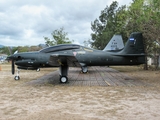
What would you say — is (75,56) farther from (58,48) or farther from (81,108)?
(81,108)

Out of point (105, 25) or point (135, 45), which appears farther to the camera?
point (105, 25)

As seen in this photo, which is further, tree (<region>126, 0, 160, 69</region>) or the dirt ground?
tree (<region>126, 0, 160, 69</region>)

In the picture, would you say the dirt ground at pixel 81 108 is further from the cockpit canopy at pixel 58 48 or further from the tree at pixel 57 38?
the tree at pixel 57 38

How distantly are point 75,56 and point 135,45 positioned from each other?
490cm

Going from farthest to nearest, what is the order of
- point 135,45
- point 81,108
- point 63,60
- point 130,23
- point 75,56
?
1. point 130,23
2. point 135,45
3. point 75,56
4. point 63,60
5. point 81,108

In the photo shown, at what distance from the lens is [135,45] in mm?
15992

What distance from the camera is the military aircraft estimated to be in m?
11.8

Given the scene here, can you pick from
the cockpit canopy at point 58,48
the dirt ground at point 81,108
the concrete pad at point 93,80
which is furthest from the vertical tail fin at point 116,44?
the dirt ground at point 81,108

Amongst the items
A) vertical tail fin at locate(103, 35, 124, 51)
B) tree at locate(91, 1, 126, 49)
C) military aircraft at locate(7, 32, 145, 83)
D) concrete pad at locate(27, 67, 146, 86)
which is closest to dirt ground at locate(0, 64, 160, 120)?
military aircraft at locate(7, 32, 145, 83)

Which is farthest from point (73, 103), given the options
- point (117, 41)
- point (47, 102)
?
point (117, 41)

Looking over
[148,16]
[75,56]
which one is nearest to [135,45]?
[148,16]

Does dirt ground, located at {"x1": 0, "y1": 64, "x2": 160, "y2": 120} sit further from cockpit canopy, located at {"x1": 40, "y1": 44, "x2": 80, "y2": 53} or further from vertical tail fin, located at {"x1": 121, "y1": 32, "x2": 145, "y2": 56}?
vertical tail fin, located at {"x1": 121, "y1": 32, "x2": 145, "y2": 56}

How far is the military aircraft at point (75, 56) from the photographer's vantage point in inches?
466

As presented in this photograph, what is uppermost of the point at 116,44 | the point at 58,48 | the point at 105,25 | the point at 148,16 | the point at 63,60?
the point at 105,25
